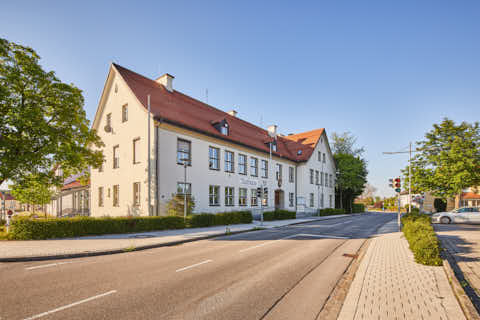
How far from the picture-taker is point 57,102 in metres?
14.8

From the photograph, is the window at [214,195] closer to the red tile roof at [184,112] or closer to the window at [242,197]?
the window at [242,197]

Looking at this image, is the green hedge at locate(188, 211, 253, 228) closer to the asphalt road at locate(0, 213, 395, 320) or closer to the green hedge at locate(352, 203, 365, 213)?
the asphalt road at locate(0, 213, 395, 320)

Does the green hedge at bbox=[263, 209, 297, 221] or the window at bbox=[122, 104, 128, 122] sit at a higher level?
the window at bbox=[122, 104, 128, 122]

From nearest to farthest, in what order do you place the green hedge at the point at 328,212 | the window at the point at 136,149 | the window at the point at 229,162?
the window at the point at 136,149
the window at the point at 229,162
the green hedge at the point at 328,212

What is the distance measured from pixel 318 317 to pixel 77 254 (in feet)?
27.8

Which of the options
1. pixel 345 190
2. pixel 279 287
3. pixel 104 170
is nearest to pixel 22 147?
pixel 104 170

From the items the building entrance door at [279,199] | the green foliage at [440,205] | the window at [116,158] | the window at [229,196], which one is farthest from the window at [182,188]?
the green foliage at [440,205]

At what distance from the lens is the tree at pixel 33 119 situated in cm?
1319

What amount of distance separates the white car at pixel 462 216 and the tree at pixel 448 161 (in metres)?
1.47

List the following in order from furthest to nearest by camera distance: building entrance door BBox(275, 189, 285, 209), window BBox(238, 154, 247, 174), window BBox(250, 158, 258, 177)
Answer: building entrance door BBox(275, 189, 285, 209), window BBox(250, 158, 258, 177), window BBox(238, 154, 247, 174)

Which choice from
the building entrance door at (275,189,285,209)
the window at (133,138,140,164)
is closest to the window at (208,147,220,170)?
the window at (133,138,140,164)

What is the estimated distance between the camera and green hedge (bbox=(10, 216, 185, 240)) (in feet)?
40.2

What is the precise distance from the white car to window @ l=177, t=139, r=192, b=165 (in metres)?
22.4

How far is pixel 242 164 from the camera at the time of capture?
89.4 ft
